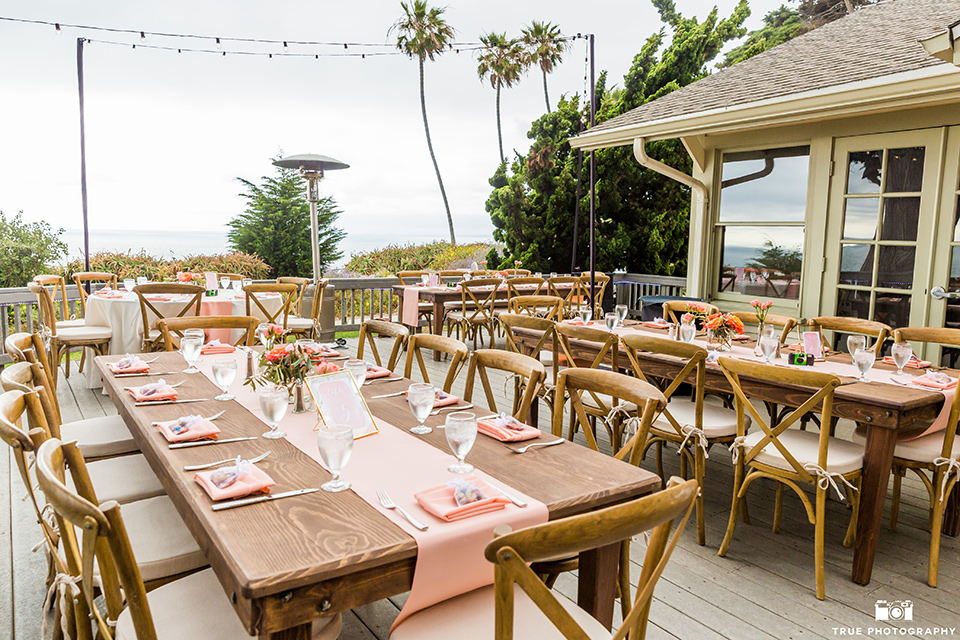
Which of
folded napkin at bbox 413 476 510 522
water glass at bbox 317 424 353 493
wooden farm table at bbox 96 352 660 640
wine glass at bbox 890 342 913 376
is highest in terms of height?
wine glass at bbox 890 342 913 376

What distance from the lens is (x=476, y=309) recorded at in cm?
706

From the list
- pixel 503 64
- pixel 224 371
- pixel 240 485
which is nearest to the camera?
pixel 240 485

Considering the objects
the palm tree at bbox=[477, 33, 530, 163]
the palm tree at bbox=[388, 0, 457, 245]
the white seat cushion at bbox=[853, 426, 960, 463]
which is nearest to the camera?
the white seat cushion at bbox=[853, 426, 960, 463]

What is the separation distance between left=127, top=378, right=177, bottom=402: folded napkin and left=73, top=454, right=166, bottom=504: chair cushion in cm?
→ 27

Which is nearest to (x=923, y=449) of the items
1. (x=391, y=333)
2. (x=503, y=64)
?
(x=391, y=333)

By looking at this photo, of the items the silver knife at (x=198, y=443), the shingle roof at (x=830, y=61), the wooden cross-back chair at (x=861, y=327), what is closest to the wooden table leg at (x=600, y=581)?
the silver knife at (x=198, y=443)

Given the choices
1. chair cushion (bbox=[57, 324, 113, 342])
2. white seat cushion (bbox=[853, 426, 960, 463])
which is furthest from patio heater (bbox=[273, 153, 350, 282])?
white seat cushion (bbox=[853, 426, 960, 463])

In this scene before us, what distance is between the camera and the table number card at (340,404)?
2.00 metres

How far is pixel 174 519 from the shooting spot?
1938 millimetres

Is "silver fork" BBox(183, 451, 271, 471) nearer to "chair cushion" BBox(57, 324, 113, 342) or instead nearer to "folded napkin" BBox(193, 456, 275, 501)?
"folded napkin" BBox(193, 456, 275, 501)

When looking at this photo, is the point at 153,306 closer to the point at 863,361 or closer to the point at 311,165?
the point at 311,165

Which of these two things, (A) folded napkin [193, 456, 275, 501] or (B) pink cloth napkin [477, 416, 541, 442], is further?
(B) pink cloth napkin [477, 416, 541, 442]

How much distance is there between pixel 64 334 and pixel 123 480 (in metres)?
3.44

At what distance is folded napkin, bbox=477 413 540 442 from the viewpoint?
1.95m
